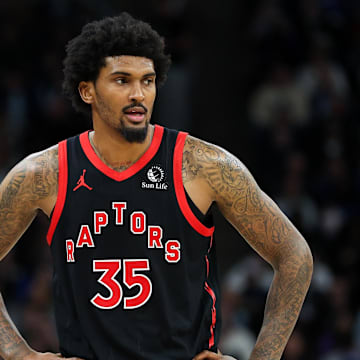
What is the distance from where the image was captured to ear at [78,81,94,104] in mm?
3547

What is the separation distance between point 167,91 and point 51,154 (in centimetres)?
567

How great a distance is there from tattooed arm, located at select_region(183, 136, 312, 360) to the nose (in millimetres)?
341

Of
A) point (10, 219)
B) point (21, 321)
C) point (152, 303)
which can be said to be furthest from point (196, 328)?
point (21, 321)

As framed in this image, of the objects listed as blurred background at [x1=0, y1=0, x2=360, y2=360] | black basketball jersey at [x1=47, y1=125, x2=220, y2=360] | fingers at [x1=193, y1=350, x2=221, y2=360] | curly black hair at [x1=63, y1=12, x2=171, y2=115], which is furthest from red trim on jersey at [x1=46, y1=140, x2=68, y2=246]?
blurred background at [x1=0, y1=0, x2=360, y2=360]

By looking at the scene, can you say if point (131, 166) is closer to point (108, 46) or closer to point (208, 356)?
point (108, 46)

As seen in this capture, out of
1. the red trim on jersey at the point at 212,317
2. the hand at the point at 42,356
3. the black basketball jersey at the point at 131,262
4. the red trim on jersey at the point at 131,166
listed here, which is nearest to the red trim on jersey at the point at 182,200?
the black basketball jersey at the point at 131,262

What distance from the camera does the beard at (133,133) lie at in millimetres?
3408

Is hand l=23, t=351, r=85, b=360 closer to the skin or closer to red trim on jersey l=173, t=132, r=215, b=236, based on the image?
the skin

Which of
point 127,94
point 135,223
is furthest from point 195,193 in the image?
point 127,94

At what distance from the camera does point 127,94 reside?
11.1 feet

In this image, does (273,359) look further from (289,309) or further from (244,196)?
(244,196)

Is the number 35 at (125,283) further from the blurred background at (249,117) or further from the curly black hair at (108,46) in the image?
the blurred background at (249,117)

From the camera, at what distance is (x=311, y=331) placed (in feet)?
23.0

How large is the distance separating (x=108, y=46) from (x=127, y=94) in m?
0.26
